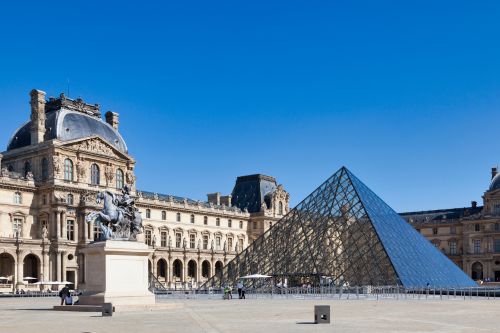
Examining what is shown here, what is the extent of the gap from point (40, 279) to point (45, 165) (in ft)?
31.5

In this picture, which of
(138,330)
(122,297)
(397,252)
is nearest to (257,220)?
(397,252)

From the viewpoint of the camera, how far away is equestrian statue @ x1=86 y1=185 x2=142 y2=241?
2550 centimetres

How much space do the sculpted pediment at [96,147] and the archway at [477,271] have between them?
52343 millimetres

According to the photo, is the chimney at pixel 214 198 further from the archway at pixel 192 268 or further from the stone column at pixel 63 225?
the stone column at pixel 63 225

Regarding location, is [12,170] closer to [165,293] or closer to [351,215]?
[165,293]

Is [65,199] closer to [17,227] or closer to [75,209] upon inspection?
[75,209]

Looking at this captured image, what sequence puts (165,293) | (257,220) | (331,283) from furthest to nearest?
(257,220) → (165,293) → (331,283)

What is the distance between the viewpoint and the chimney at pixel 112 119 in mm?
72312

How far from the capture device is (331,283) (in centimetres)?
4222

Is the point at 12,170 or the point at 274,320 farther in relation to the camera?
the point at 12,170

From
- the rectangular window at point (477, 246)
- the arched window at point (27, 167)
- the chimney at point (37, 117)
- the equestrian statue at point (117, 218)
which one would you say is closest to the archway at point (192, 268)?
the arched window at point (27, 167)

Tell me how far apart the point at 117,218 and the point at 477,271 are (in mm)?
80830

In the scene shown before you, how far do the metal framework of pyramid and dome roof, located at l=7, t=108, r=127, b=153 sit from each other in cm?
2284

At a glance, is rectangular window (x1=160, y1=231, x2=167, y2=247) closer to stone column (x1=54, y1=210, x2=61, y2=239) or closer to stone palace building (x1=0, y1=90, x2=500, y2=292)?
stone palace building (x1=0, y1=90, x2=500, y2=292)
